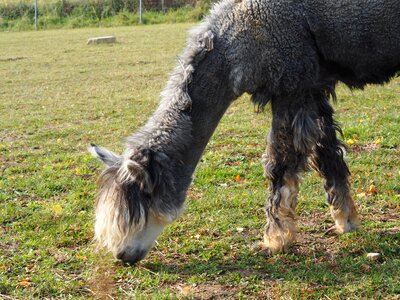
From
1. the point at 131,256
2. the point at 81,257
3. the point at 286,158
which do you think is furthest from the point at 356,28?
the point at 81,257

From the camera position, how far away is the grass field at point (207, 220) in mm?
4469

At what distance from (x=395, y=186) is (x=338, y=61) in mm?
1861

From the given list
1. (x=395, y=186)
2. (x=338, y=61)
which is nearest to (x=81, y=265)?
(x=338, y=61)

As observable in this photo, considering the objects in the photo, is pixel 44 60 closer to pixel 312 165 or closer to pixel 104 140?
pixel 104 140

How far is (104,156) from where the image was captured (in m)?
4.54

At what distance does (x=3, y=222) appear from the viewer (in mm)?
5871

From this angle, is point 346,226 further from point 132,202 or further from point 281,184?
point 132,202

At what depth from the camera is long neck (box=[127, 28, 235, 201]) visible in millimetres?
4570

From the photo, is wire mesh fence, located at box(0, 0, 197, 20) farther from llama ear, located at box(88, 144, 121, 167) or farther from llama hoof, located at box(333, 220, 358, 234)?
llama ear, located at box(88, 144, 121, 167)

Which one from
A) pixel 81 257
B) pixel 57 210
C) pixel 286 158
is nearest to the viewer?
pixel 286 158

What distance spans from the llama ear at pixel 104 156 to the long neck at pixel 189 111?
5.6 inches

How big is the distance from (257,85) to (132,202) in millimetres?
1272

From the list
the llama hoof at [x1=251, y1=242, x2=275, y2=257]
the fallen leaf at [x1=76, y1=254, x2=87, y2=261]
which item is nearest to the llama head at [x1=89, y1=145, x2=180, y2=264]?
the fallen leaf at [x1=76, y1=254, x2=87, y2=261]

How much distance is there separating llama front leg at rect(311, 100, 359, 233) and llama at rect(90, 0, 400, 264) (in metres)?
0.27
